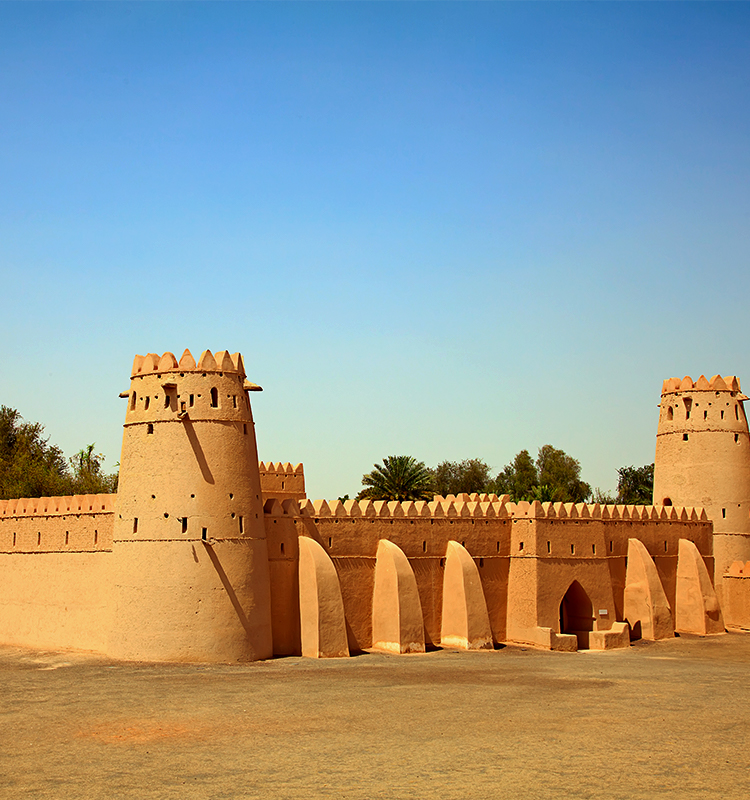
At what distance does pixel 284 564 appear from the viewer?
2808cm

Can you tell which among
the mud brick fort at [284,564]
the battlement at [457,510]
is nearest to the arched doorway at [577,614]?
the mud brick fort at [284,564]

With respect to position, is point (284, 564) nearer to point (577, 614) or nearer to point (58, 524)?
point (58, 524)

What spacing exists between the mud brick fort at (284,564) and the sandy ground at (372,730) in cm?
176

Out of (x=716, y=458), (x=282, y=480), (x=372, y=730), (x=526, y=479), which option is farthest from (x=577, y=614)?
(x=526, y=479)

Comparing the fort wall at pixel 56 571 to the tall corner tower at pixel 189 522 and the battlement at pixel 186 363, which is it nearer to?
the tall corner tower at pixel 189 522

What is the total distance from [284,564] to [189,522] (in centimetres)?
342

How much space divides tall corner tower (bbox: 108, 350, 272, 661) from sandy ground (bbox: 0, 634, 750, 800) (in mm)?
1050

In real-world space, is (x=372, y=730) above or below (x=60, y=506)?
below

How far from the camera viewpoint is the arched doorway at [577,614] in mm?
A: 31922

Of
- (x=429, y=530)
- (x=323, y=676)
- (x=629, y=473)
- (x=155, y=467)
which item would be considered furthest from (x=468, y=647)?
(x=629, y=473)

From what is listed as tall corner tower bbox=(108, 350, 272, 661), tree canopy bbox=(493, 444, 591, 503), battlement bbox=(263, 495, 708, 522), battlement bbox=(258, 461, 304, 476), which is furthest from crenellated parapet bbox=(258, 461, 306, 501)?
tree canopy bbox=(493, 444, 591, 503)

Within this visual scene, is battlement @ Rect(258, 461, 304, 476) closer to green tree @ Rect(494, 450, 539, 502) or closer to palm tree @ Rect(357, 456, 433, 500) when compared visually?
palm tree @ Rect(357, 456, 433, 500)

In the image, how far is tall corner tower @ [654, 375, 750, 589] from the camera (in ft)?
124

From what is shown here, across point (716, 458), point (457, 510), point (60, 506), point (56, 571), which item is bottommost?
point (56, 571)
